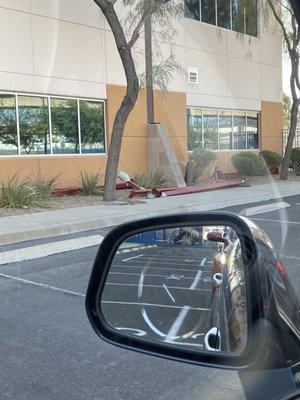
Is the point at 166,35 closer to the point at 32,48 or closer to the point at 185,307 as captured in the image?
the point at 32,48

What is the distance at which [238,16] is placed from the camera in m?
22.3

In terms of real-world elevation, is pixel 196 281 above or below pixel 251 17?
below

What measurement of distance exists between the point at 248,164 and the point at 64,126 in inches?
327

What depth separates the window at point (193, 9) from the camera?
2042 centimetres

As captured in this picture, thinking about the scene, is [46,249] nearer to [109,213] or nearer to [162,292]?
[109,213]

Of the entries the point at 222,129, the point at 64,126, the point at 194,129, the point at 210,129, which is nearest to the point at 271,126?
the point at 222,129

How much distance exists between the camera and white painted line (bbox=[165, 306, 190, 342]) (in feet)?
5.92

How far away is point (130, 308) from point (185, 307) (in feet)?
0.82

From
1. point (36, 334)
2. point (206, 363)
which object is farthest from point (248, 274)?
point (36, 334)

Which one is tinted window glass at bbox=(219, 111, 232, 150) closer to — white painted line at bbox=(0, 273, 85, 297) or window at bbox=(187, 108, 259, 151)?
window at bbox=(187, 108, 259, 151)

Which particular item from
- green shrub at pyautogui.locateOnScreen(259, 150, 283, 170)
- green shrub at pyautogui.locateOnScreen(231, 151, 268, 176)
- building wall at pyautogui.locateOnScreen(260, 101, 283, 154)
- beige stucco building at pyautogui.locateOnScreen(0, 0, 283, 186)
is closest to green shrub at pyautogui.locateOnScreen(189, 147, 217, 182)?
beige stucco building at pyautogui.locateOnScreen(0, 0, 283, 186)

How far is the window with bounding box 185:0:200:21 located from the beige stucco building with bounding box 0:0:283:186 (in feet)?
0.64

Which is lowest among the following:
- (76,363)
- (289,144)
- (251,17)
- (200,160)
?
(76,363)

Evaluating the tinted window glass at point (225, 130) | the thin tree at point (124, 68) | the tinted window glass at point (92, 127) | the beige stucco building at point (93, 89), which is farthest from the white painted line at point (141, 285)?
the tinted window glass at point (225, 130)
